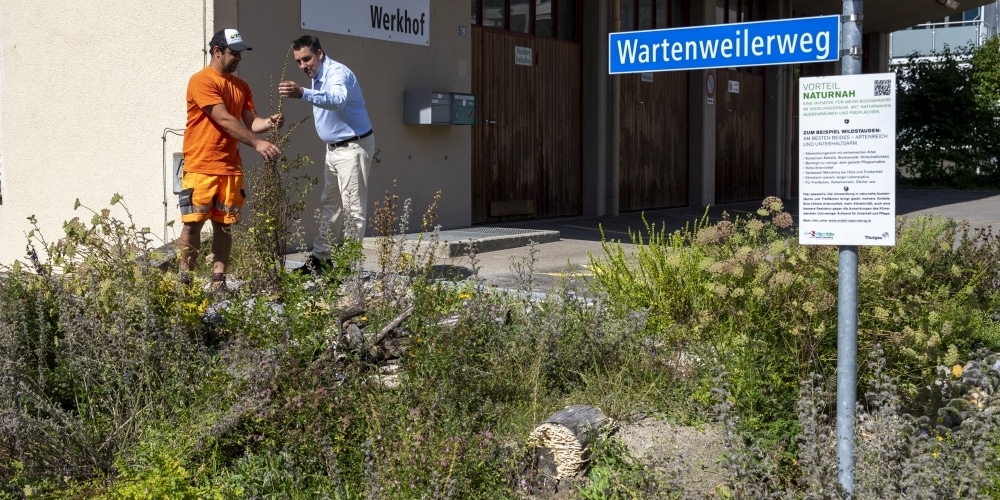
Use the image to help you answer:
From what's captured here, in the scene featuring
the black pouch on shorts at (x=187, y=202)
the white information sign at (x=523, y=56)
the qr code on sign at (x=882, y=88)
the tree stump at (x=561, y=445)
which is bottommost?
the tree stump at (x=561, y=445)

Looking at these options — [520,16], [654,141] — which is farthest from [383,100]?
[654,141]

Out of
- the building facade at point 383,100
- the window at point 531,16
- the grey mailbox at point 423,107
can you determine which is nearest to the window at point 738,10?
the building facade at point 383,100

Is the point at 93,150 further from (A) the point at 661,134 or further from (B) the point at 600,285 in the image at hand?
(A) the point at 661,134

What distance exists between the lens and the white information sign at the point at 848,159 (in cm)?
358

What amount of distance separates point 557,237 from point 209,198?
4825 mm

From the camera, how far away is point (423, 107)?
10844mm

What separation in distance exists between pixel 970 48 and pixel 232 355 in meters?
25.8

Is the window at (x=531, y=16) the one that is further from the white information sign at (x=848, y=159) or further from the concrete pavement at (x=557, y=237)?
the white information sign at (x=848, y=159)

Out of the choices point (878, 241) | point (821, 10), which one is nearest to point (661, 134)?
point (821, 10)

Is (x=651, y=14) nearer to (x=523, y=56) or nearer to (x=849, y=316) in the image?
(x=523, y=56)

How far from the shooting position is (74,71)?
10.4 meters

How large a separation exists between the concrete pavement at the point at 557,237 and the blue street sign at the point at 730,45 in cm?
123

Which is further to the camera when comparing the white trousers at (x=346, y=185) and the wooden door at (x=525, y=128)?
the wooden door at (x=525, y=128)

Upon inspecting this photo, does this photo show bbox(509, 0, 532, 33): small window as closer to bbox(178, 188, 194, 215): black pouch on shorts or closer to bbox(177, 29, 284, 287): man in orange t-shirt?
bbox(177, 29, 284, 287): man in orange t-shirt
